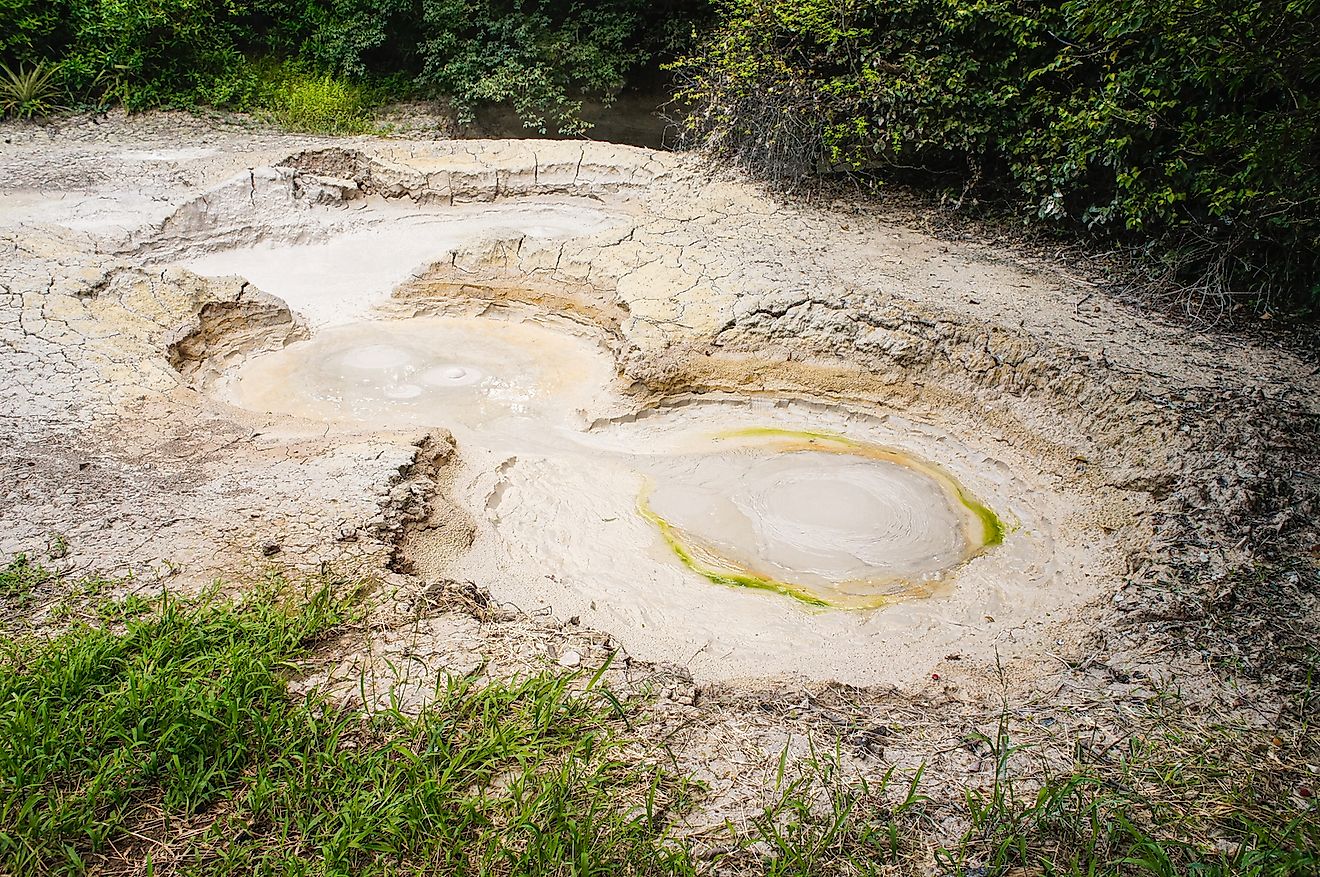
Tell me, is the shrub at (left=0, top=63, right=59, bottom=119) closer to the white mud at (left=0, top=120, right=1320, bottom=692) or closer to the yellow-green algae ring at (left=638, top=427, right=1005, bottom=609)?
the white mud at (left=0, top=120, right=1320, bottom=692)

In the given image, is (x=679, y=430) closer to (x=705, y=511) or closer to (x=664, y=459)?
(x=664, y=459)

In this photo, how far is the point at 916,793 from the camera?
2.31 metres

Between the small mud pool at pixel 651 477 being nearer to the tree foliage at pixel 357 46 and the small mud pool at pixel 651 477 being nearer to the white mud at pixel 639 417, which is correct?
the white mud at pixel 639 417

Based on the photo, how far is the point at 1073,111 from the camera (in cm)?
555

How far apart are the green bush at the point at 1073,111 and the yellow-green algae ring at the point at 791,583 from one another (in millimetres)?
2200

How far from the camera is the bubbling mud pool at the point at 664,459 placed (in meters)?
4.05

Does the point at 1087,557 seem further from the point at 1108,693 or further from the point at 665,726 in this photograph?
the point at 665,726

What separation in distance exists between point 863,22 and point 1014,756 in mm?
5752

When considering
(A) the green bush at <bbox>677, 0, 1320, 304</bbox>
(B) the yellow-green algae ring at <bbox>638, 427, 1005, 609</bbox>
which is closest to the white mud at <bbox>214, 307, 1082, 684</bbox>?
(B) the yellow-green algae ring at <bbox>638, 427, 1005, 609</bbox>

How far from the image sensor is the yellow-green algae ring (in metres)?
3.84

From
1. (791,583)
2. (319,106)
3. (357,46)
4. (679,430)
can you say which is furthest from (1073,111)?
(357,46)

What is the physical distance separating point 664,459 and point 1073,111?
367 cm

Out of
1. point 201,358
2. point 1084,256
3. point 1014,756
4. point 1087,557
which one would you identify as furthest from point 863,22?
point 1014,756

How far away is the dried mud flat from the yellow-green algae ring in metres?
0.08
